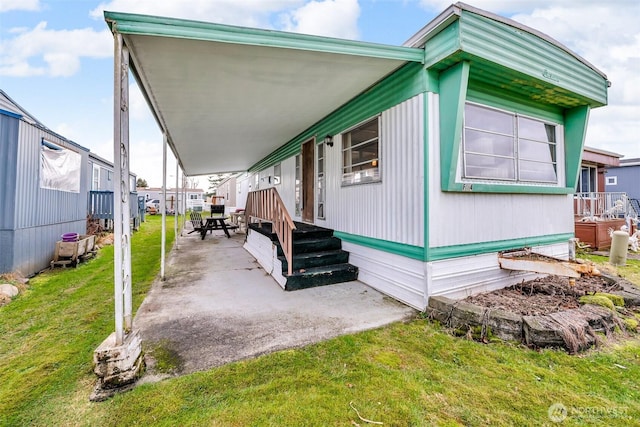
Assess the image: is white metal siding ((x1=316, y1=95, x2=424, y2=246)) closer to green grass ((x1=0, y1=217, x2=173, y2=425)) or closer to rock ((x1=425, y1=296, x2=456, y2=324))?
rock ((x1=425, y1=296, x2=456, y2=324))

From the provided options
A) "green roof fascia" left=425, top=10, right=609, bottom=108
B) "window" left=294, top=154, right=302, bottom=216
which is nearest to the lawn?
"green roof fascia" left=425, top=10, right=609, bottom=108

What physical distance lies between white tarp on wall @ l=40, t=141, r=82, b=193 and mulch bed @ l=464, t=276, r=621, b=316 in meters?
8.06

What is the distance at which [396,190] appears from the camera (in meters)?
3.89

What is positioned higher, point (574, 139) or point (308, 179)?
point (574, 139)

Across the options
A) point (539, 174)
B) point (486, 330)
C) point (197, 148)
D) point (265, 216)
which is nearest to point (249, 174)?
point (197, 148)

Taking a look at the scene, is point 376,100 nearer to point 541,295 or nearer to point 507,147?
point 507,147

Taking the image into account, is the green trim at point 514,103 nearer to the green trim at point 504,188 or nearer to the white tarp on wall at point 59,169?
the green trim at point 504,188

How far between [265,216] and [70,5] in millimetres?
4941

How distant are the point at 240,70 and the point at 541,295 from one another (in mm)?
4855

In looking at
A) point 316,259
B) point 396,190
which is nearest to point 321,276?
point 316,259

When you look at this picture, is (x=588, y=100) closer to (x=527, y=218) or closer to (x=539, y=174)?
(x=539, y=174)

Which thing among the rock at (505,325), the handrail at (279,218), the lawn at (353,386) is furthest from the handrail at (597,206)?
the handrail at (279,218)

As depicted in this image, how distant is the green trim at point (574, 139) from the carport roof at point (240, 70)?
3.50m

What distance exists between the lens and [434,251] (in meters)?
3.45
